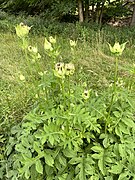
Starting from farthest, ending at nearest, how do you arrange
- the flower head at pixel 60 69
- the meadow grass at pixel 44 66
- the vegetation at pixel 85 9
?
the vegetation at pixel 85 9
the meadow grass at pixel 44 66
the flower head at pixel 60 69

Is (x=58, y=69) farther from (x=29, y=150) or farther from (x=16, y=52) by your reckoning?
(x=16, y=52)

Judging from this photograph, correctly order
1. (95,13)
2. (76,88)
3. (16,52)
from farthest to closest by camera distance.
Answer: (95,13) < (16,52) < (76,88)

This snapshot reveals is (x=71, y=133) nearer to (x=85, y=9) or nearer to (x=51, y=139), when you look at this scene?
(x=51, y=139)

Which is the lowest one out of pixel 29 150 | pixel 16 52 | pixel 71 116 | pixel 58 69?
pixel 16 52

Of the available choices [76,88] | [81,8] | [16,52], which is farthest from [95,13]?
[76,88]

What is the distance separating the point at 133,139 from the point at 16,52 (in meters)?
2.83

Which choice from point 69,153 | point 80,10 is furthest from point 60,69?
point 80,10

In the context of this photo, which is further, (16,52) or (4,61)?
(16,52)

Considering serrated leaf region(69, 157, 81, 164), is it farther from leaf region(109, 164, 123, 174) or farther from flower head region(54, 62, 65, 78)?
flower head region(54, 62, 65, 78)

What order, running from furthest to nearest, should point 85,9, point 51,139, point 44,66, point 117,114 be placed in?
1. point 85,9
2. point 44,66
3. point 117,114
4. point 51,139

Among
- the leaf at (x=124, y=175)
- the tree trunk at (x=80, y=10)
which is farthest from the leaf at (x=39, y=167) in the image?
the tree trunk at (x=80, y=10)

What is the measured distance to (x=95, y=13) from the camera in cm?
618

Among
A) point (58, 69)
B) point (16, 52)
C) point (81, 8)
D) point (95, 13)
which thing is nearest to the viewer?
point (58, 69)

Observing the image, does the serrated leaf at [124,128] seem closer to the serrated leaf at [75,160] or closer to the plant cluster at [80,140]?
the plant cluster at [80,140]
